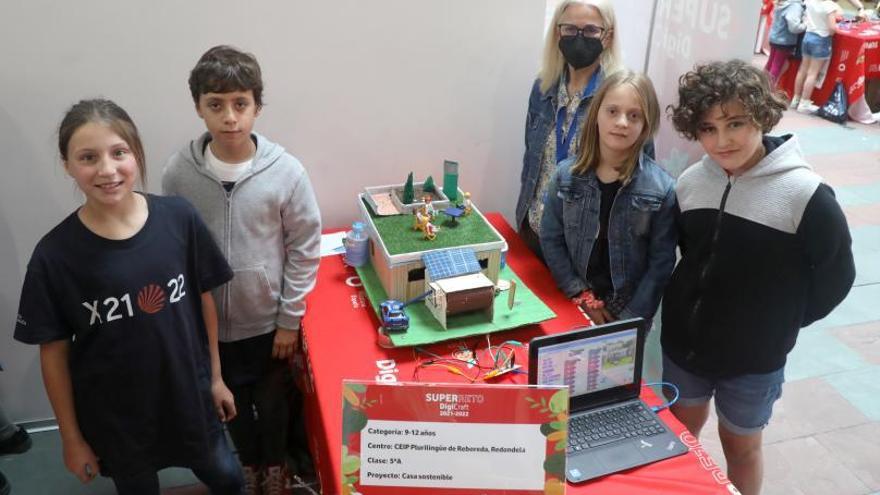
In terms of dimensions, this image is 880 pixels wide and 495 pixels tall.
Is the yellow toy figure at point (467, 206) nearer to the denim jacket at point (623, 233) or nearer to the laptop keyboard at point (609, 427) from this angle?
the denim jacket at point (623, 233)

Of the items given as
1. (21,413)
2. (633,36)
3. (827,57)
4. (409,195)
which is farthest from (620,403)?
(827,57)

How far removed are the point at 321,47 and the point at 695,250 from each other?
139 centimetres

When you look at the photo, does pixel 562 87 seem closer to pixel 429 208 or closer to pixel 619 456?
pixel 429 208

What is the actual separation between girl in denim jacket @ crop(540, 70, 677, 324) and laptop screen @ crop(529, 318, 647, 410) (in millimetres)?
393

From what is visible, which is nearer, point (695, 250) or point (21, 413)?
point (695, 250)

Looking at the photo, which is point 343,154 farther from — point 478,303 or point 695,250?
point 695,250

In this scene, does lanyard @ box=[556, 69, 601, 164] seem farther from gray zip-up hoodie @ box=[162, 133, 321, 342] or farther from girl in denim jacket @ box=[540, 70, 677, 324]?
gray zip-up hoodie @ box=[162, 133, 321, 342]

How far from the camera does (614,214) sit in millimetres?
1947

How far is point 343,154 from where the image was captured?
2547 millimetres

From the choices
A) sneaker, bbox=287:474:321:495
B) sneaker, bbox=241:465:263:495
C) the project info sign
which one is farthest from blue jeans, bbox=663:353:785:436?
sneaker, bbox=241:465:263:495

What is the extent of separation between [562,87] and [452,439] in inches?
55.0

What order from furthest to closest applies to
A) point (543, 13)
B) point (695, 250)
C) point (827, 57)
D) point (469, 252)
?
1. point (827, 57)
2. point (543, 13)
3. point (469, 252)
4. point (695, 250)

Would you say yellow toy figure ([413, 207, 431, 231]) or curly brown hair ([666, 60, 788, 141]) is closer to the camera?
curly brown hair ([666, 60, 788, 141])

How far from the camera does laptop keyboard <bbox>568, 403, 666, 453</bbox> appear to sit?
1.56m
